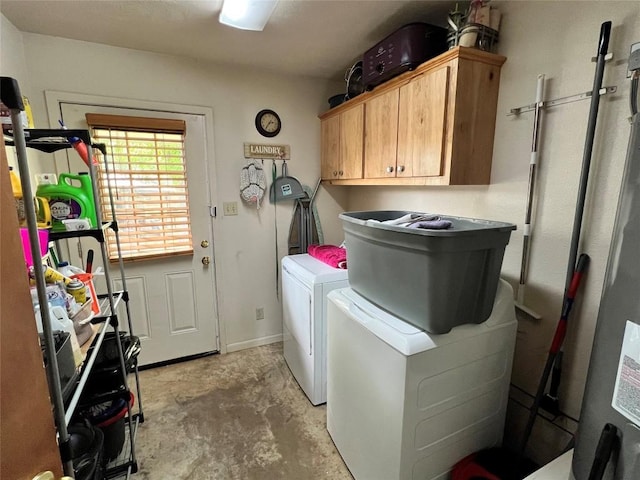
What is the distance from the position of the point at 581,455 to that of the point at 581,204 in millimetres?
895

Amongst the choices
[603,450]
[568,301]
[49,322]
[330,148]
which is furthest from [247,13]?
[603,450]

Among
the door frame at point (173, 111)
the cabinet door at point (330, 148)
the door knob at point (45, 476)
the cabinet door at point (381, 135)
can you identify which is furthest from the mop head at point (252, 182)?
the door knob at point (45, 476)

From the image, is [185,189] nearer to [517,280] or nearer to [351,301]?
[351,301]

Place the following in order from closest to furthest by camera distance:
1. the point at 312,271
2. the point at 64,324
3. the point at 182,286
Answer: the point at 64,324 → the point at 312,271 → the point at 182,286

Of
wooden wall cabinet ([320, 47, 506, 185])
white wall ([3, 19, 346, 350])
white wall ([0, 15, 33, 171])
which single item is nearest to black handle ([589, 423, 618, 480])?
wooden wall cabinet ([320, 47, 506, 185])

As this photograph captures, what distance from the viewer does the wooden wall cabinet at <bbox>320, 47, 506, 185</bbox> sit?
1478 millimetres

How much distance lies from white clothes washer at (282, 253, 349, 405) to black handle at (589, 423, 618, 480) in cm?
137

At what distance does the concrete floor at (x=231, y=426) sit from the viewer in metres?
1.67

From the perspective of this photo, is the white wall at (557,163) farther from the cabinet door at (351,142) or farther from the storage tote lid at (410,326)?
the cabinet door at (351,142)

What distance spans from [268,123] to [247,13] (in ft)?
3.39

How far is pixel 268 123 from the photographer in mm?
2609

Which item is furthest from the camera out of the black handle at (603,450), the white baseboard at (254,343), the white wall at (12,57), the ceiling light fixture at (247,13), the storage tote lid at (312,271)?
the white baseboard at (254,343)

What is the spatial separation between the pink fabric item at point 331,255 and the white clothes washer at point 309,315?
4cm

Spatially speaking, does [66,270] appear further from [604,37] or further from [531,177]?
[604,37]
